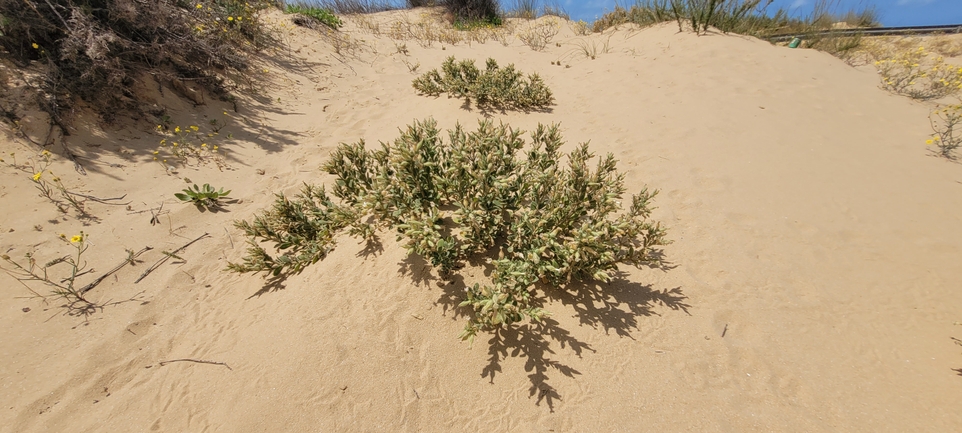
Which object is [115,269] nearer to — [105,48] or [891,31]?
[105,48]

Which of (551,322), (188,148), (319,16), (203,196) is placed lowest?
(551,322)

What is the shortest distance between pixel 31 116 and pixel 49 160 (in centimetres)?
62

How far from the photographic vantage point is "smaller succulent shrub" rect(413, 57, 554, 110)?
534 cm

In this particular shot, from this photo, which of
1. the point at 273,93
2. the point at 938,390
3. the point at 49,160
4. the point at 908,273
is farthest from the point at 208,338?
the point at 908,273

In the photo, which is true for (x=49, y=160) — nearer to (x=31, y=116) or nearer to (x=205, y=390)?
(x=31, y=116)

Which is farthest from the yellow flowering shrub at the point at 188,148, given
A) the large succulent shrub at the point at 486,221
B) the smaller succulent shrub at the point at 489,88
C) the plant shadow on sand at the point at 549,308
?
the smaller succulent shrub at the point at 489,88

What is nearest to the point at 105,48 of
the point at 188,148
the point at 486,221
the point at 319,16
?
the point at 188,148

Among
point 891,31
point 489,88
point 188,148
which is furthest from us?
point 891,31

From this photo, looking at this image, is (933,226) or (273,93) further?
(273,93)

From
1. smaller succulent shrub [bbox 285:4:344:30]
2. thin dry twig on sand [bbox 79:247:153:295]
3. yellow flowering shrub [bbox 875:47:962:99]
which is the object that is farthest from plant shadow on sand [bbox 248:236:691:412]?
smaller succulent shrub [bbox 285:4:344:30]

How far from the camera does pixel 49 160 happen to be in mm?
3471

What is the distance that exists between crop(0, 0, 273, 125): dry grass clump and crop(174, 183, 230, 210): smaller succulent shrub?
5.60 feet

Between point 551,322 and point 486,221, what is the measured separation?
78 cm

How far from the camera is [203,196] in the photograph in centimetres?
350
